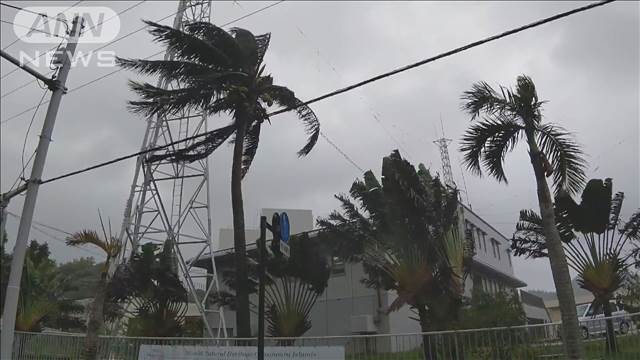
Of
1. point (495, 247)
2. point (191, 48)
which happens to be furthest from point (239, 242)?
point (495, 247)

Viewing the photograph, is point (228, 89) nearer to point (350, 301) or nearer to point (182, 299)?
point (182, 299)

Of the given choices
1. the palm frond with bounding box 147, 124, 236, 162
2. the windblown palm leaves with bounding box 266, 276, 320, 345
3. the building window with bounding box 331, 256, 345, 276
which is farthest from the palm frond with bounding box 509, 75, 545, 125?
the building window with bounding box 331, 256, 345, 276

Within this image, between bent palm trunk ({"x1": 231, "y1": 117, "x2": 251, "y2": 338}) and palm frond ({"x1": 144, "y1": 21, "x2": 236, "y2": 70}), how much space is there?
2.07 m

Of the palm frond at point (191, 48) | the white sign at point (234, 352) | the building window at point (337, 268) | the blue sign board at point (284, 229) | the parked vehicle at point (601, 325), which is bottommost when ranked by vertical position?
the white sign at point (234, 352)

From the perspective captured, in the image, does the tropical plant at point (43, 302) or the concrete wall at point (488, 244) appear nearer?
the tropical plant at point (43, 302)

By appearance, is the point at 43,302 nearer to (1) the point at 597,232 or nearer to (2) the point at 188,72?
(2) the point at 188,72

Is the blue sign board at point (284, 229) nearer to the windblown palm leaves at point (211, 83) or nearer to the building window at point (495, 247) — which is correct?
the windblown palm leaves at point (211, 83)

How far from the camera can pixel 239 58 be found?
16.9 m

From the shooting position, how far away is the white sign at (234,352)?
10570 millimetres

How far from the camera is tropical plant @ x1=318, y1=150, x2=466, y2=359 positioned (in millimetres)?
14375

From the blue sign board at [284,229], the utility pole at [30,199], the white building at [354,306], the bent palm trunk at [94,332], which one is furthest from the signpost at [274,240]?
the white building at [354,306]

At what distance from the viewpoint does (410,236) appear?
15336 mm

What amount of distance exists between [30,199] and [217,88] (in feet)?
20.7

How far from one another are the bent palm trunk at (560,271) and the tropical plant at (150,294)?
13216 mm
